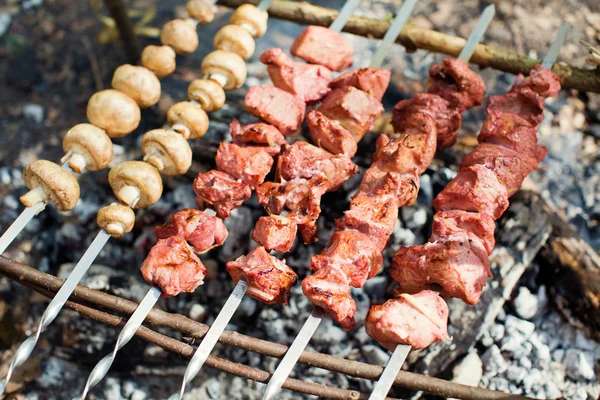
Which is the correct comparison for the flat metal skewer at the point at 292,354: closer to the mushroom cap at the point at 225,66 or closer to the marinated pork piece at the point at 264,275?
the marinated pork piece at the point at 264,275

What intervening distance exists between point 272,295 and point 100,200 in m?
1.70

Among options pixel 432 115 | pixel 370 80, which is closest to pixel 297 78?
pixel 370 80

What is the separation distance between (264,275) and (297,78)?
3.55 ft

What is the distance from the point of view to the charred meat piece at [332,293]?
191 cm

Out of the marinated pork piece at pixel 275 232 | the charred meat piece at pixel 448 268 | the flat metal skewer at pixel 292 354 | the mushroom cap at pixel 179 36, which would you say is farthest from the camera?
the mushroom cap at pixel 179 36

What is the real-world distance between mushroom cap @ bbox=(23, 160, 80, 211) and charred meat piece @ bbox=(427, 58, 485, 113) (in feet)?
5.75

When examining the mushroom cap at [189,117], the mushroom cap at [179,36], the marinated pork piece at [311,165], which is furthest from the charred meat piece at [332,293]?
the mushroom cap at [179,36]

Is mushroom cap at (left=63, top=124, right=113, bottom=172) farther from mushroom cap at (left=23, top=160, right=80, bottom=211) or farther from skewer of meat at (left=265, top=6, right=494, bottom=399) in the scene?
skewer of meat at (left=265, top=6, right=494, bottom=399)

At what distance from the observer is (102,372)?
1880mm

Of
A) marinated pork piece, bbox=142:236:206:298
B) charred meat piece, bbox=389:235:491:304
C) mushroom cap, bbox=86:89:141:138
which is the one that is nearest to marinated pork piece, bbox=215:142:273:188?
marinated pork piece, bbox=142:236:206:298

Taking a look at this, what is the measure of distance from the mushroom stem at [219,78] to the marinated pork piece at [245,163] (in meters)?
0.47

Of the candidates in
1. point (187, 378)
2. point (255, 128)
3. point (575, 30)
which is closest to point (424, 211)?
point (255, 128)

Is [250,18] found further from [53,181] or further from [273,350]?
[273,350]

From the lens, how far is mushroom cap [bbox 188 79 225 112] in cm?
254
